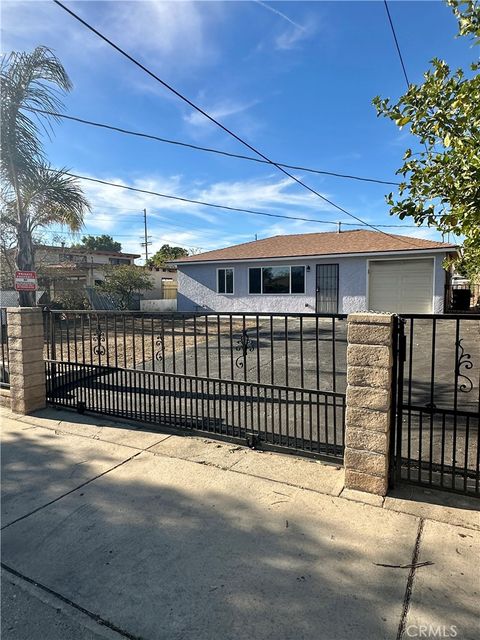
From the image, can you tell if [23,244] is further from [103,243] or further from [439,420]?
[103,243]

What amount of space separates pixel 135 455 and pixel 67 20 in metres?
5.12

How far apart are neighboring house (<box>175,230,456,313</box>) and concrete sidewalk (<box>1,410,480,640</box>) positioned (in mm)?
13616

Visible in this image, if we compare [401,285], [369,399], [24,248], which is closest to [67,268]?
[24,248]

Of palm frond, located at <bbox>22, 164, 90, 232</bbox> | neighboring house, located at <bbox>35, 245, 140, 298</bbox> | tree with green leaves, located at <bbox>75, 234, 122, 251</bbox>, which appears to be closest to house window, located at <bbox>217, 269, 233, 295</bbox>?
neighboring house, located at <bbox>35, 245, 140, 298</bbox>

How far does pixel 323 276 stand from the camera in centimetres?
1667

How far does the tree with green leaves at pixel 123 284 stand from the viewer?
774 inches

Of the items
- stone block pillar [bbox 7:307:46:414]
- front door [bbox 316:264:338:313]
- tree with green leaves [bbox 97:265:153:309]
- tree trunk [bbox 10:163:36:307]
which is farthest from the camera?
tree with green leaves [bbox 97:265:153:309]

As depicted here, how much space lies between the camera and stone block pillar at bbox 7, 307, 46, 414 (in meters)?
4.80

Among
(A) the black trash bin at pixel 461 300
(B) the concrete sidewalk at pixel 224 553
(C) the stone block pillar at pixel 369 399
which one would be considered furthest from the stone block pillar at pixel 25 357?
(A) the black trash bin at pixel 461 300

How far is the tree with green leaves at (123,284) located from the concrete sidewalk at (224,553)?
55.6 ft

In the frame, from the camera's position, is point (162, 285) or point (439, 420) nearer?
point (439, 420)

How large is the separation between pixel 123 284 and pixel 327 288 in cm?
1019

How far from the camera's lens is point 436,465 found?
122 inches

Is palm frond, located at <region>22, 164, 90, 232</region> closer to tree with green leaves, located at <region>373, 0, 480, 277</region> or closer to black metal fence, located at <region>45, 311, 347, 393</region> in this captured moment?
black metal fence, located at <region>45, 311, 347, 393</region>
